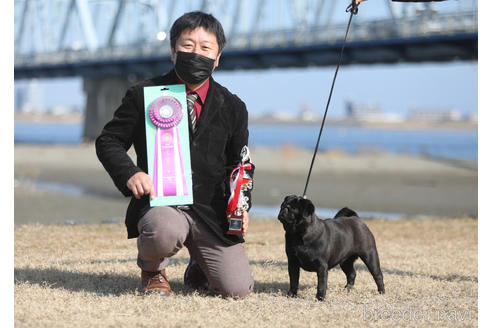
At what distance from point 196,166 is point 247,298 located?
2.96 feet

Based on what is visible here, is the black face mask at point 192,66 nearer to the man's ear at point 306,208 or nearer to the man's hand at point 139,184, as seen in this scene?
the man's hand at point 139,184

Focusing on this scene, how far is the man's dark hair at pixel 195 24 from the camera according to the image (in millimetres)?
3879

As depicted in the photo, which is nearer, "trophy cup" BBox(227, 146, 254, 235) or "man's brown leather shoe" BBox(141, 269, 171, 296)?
"trophy cup" BBox(227, 146, 254, 235)

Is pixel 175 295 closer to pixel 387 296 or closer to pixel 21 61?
pixel 387 296

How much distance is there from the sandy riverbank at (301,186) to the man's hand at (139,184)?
5.42 meters

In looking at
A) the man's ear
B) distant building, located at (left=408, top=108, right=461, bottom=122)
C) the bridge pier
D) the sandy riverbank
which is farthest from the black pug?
distant building, located at (left=408, top=108, right=461, bottom=122)

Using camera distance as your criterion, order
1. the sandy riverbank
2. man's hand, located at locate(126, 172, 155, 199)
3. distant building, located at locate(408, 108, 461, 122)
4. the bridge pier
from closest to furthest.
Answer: man's hand, located at locate(126, 172, 155, 199) → the sandy riverbank → the bridge pier → distant building, located at locate(408, 108, 461, 122)

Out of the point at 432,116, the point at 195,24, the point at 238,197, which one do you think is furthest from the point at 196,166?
the point at 432,116

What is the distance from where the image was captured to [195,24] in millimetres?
3871

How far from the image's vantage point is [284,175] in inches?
789

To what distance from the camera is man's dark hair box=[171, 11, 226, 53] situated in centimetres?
388

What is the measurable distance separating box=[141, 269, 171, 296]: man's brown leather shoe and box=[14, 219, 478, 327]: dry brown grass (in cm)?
8

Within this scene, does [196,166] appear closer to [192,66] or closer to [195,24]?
[192,66]

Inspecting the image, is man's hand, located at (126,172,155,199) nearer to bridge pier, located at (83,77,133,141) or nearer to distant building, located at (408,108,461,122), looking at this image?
bridge pier, located at (83,77,133,141)
